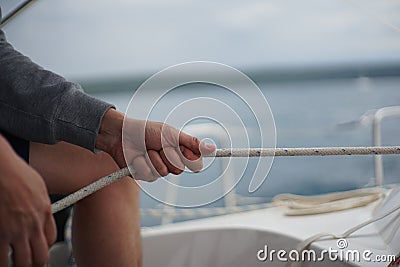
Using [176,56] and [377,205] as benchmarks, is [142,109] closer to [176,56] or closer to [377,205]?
[377,205]

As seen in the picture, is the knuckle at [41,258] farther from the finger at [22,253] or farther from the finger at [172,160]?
the finger at [172,160]

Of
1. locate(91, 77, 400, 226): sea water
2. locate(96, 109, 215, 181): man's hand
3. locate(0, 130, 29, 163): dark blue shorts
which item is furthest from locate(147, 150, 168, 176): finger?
locate(91, 77, 400, 226): sea water

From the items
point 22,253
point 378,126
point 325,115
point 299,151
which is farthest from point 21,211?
point 325,115

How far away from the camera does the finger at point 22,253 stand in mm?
424

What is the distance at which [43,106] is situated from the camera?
568 millimetres

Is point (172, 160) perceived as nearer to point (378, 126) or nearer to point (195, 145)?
point (195, 145)

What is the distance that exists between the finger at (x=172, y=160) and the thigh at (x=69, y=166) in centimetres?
8

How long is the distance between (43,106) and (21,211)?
18cm

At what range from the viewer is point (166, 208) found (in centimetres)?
113

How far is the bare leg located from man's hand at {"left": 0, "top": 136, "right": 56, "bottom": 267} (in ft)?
0.61

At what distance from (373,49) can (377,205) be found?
2.70 m

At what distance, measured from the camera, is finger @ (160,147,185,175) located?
0.56 meters

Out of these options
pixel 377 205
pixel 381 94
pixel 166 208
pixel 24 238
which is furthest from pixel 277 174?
pixel 24 238

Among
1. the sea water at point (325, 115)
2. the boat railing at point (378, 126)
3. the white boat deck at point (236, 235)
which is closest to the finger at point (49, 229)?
the white boat deck at point (236, 235)
